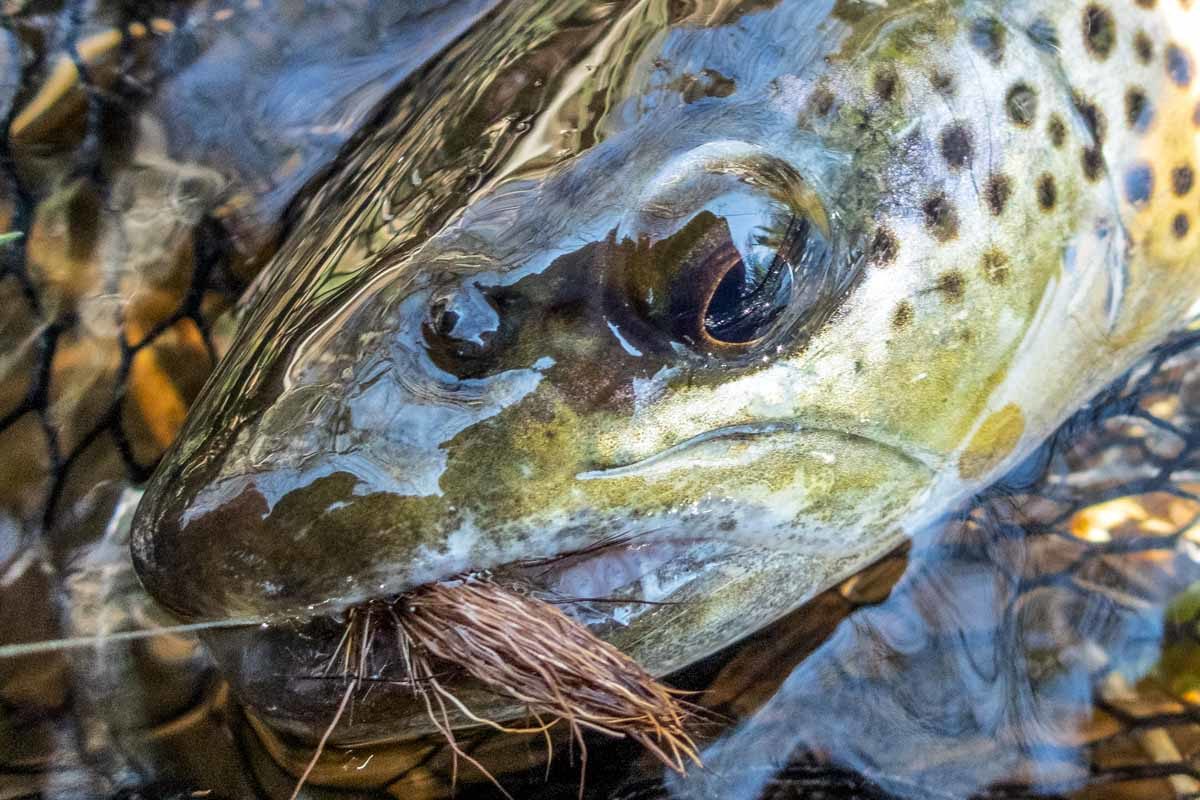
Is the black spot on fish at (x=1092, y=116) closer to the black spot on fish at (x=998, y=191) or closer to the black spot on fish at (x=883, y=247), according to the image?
the black spot on fish at (x=998, y=191)

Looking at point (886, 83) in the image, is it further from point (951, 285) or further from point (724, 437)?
point (724, 437)

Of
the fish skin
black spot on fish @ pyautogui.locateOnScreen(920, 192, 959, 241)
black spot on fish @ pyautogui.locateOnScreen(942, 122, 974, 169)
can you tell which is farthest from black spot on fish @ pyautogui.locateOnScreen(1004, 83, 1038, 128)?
black spot on fish @ pyautogui.locateOnScreen(920, 192, 959, 241)

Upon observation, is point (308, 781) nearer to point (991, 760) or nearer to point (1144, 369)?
point (991, 760)

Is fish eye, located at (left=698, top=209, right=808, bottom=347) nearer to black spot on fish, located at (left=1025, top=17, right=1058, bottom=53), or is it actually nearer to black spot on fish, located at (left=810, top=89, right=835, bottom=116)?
black spot on fish, located at (left=810, top=89, right=835, bottom=116)

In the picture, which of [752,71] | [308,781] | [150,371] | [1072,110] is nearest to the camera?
[752,71]

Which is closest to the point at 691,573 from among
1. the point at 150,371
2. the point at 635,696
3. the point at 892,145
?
the point at 635,696
